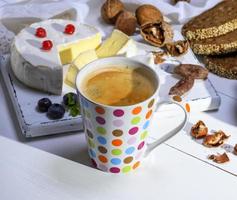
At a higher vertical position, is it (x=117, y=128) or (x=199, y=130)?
(x=117, y=128)

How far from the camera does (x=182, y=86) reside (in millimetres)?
878

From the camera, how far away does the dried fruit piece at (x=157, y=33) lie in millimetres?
999

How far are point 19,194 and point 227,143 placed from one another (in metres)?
0.34

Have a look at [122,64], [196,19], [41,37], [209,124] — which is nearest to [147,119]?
[122,64]

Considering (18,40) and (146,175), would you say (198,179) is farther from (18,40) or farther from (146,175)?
(18,40)

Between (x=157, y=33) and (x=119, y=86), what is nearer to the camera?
(x=119, y=86)

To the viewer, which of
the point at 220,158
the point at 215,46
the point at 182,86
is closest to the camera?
the point at 220,158

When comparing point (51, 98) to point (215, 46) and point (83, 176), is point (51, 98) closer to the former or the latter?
point (83, 176)

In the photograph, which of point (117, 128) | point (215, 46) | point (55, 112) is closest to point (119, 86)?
point (117, 128)

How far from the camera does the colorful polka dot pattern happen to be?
0.65m

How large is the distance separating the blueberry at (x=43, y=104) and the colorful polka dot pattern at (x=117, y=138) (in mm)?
134

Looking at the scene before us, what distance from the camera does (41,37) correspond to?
949 mm

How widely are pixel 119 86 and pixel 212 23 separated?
1.47 ft

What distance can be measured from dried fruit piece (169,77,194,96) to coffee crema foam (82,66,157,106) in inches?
7.0
